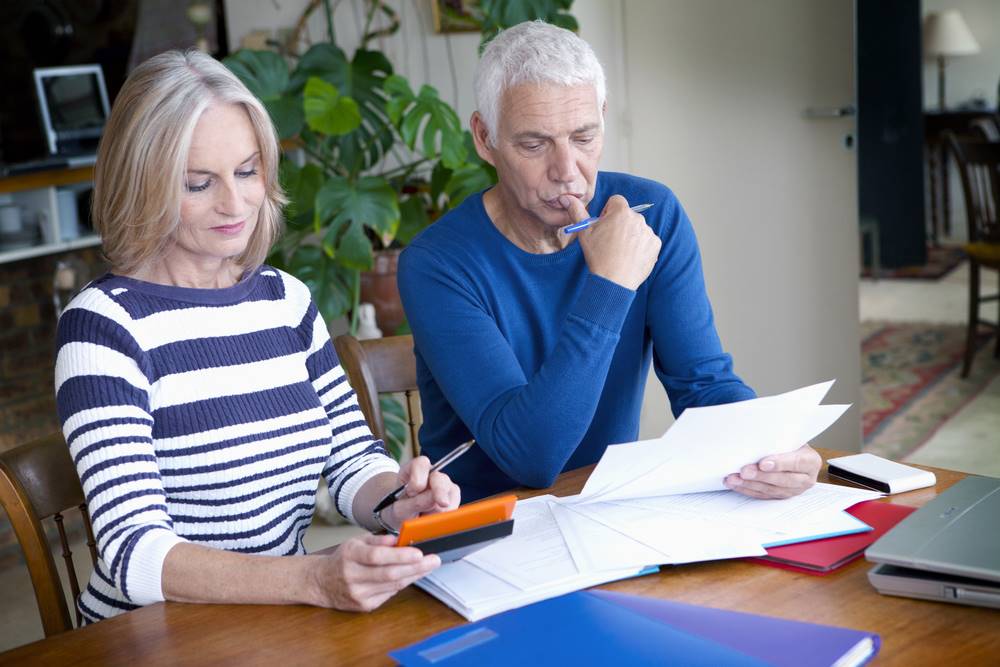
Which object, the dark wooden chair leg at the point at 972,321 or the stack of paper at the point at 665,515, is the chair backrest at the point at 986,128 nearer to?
the dark wooden chair leg at the point at 972,321

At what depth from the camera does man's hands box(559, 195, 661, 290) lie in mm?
1523

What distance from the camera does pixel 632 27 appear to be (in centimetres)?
378

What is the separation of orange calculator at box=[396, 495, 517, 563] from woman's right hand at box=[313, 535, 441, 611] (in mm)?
12

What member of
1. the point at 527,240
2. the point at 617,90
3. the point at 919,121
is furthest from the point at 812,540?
the point at 919,121

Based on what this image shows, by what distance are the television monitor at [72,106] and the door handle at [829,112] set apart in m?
2.53

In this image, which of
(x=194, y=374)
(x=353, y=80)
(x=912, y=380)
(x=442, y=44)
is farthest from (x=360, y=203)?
(x=912, y=380)

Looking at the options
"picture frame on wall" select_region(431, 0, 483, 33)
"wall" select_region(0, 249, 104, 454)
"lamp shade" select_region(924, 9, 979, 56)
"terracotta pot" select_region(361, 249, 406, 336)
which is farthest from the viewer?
"lamp shade" select_region(924, 9, 979, 56)

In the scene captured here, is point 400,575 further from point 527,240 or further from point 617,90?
point 617,90

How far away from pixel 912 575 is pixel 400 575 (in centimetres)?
50

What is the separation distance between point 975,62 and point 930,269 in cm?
208

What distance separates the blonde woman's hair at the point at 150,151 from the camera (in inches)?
53.1

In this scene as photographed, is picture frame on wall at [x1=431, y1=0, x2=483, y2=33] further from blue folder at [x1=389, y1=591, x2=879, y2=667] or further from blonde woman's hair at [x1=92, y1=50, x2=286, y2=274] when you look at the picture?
blue folder at [x1=389, y1=591, x2=879, y2=667]

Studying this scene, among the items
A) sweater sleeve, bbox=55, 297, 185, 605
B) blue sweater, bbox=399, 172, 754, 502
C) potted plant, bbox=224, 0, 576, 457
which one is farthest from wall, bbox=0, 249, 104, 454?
sweater sleeve, bbox=55, 297, 185, 605

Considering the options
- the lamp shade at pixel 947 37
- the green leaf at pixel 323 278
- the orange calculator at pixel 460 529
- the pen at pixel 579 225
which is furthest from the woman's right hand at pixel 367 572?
the lamp shade at pixel 947 37
